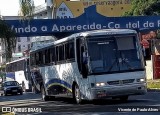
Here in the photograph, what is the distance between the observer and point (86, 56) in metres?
20.5

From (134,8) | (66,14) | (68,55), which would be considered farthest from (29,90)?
(66,14)

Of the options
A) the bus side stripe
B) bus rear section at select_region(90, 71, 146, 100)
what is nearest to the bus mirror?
bus rear section at select_region(90, 71, 146, 100)

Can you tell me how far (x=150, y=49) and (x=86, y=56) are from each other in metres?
36.5

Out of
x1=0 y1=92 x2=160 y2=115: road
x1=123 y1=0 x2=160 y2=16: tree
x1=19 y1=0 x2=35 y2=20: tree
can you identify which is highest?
x1=123 y1=0 x2=160 y2=16: tree

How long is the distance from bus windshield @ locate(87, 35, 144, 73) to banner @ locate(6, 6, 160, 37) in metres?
21.2

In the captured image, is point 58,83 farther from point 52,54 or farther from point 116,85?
point 116,85

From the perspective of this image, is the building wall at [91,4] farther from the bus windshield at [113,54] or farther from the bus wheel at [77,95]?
the bus windshield at [113,54]

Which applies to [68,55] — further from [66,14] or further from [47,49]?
[66,14]

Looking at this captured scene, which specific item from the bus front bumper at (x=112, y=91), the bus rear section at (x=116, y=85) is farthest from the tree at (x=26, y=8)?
the bus front bumper at (x=112, y=91)

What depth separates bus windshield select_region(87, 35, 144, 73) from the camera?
801 inches

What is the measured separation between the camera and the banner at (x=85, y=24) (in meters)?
42.8

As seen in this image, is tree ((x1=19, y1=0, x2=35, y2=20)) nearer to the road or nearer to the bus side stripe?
the bus side stripe

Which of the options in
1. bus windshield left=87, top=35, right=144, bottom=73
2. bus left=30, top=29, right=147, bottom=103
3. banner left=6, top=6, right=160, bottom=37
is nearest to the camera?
bus left=30, top=29, right=147, bottom=103

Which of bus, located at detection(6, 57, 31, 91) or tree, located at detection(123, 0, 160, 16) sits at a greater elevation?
tree, located at detection(123, 0, 160, 16)
